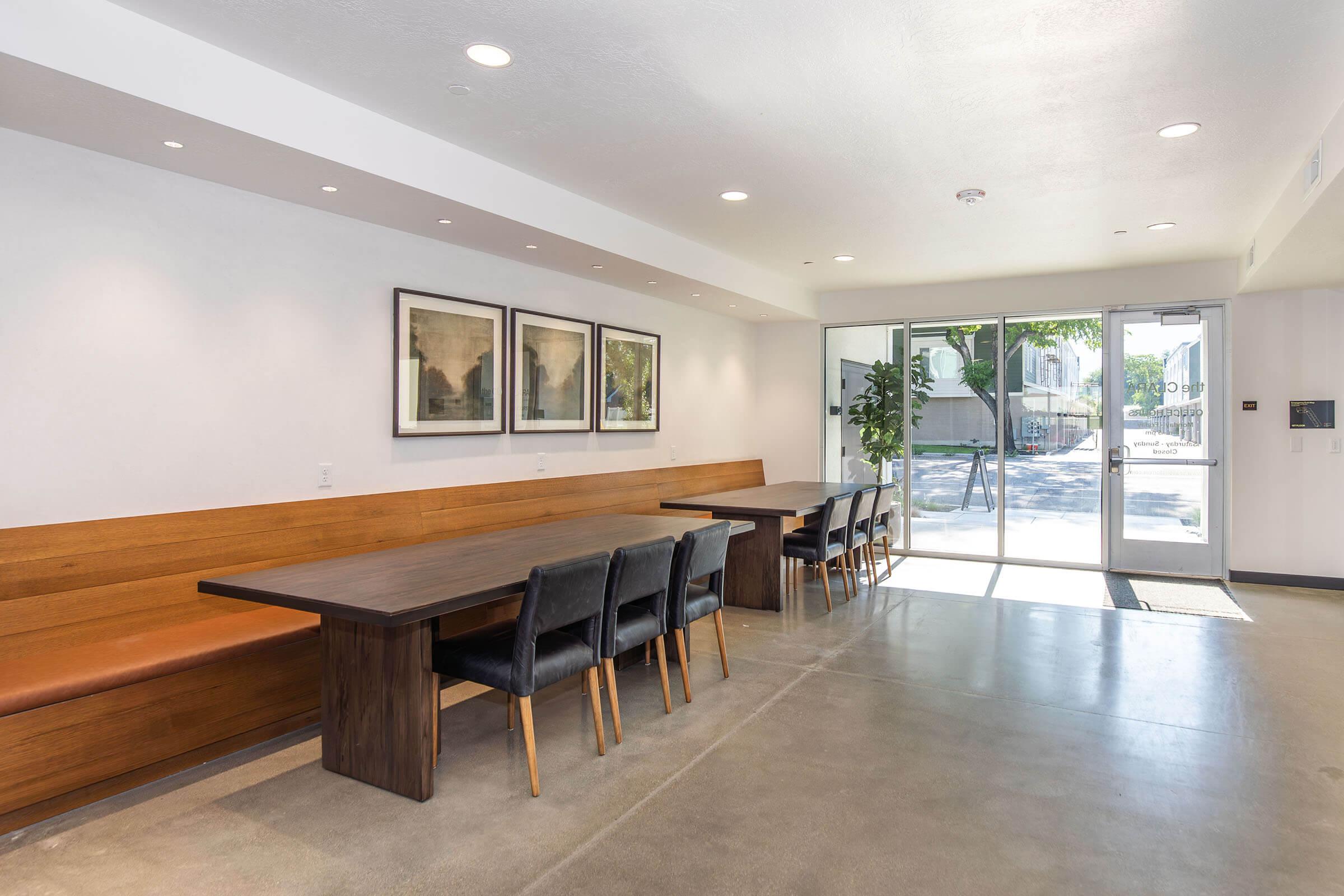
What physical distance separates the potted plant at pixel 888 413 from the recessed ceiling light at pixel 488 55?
225 inches

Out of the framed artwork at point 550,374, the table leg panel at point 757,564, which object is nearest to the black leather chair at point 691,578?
the table leg panel at point 757,564

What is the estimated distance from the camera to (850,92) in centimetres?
318

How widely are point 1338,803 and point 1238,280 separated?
492cm

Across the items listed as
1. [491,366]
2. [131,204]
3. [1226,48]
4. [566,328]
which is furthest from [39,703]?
[1226,48]

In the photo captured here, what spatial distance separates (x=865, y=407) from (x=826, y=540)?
289cm

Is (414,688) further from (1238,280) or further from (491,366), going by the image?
(1238,280)

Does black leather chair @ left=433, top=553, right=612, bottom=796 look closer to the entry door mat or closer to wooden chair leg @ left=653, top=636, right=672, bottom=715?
wooden chair leg @ left=653, top=636, right=672, bottom=715

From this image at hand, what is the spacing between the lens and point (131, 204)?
3205 mm

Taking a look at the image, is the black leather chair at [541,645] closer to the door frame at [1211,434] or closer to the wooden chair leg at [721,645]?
the wooden chair leg at [721,645]

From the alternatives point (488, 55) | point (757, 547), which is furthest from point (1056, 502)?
point (488, 55)

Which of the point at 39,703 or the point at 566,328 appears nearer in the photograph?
the point at 39,703

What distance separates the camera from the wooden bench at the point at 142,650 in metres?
2.57

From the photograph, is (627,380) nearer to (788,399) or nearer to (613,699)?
(788,399)

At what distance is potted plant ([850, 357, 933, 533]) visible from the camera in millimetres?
7785
